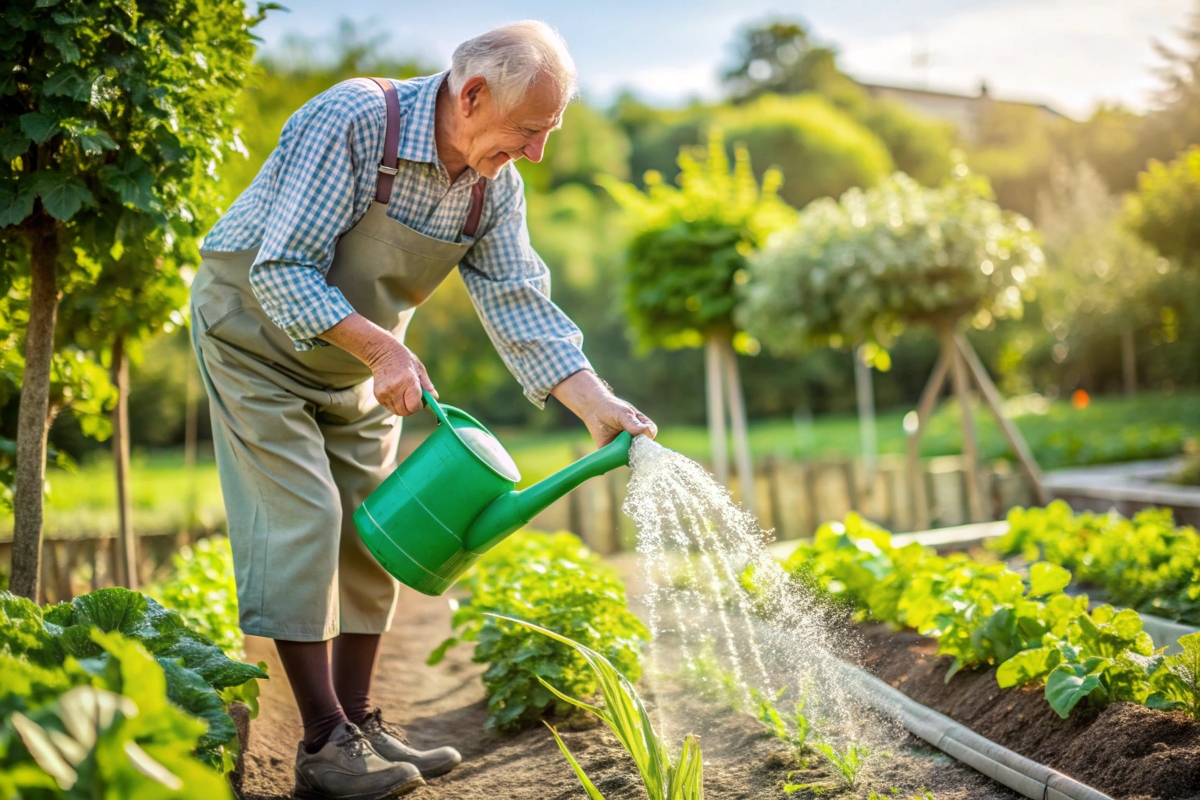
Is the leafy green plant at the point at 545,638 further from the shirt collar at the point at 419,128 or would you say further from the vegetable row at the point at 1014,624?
the shirt collar at the point at 419,128

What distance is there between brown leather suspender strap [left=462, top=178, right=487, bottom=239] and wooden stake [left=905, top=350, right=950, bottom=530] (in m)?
4.27

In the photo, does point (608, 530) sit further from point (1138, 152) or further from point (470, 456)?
point (1138, 152)

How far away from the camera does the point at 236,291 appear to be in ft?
6.18

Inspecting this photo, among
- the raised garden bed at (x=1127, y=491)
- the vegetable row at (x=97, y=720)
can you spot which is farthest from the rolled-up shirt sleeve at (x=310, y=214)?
the raised garden bed at (x=1127, y=491)

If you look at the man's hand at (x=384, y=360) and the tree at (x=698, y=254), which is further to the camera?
the tree at (x=698, y=254)

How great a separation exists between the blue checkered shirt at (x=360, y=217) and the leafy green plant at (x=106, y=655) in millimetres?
530

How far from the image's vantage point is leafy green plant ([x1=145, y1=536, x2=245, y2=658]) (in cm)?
247

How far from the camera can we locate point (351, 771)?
1820 millimetres

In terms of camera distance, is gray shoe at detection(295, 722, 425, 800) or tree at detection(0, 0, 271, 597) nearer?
gray shoe at detection(295, 722, 425, 800)

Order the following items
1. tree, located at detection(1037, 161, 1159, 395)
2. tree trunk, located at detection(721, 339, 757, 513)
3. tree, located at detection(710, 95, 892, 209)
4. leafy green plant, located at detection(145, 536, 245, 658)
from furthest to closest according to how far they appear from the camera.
Answer: tree, located at detection(710, 95, 892, 209) → tree, located at detection(1037, 161, 1159, 395) → tree trunk, located at detection(721, 339, 757, 513) → leafy green plant, located at detection(145, 536, 245, 658)

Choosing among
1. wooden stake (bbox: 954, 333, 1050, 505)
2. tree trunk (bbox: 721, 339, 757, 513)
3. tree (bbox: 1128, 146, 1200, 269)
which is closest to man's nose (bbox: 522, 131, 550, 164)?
wooden stake (bbox: 954, 333, 1050, 505)

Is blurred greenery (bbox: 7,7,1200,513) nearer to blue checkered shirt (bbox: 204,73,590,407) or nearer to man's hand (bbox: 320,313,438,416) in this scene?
blue checkered shirt (bbox: 204,73,590,407)

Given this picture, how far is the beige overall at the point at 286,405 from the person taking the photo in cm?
183

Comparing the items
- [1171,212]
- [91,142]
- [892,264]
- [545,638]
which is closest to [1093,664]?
[545,638]
